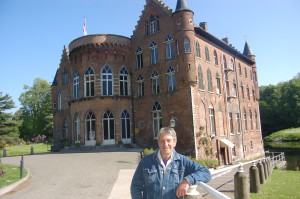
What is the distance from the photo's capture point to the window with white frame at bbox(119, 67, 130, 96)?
95.3 feet

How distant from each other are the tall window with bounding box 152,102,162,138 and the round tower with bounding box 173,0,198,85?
4.05 meters

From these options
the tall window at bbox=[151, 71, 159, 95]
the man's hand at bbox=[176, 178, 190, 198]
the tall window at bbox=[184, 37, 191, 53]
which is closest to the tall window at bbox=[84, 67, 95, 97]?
the tall window at bbox=[151, 71, 159, 95]

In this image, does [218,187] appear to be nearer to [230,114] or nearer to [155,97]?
[155,97]

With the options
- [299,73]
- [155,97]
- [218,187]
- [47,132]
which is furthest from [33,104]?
[299,73]

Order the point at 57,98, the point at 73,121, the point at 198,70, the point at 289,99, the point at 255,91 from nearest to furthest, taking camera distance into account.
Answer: the point at 198,70
the point at 73,121
the point at 57,98
the point at 255,91
the point at 289,99

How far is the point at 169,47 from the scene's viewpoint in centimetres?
2709

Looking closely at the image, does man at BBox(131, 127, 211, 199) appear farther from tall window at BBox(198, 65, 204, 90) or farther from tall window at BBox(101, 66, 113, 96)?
tall window at BBox(101, 66, 113, 96)

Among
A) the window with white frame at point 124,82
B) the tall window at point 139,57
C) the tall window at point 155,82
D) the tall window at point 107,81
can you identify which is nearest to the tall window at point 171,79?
the tall window at point 155,82

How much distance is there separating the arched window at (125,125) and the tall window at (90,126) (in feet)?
9.82

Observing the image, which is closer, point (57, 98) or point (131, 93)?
point (131, 93)

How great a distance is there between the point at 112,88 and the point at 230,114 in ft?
49.8

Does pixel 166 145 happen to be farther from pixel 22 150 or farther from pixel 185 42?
pixel 22 150

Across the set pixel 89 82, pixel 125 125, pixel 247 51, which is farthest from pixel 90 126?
pixel 247 51

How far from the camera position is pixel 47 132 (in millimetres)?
63156
